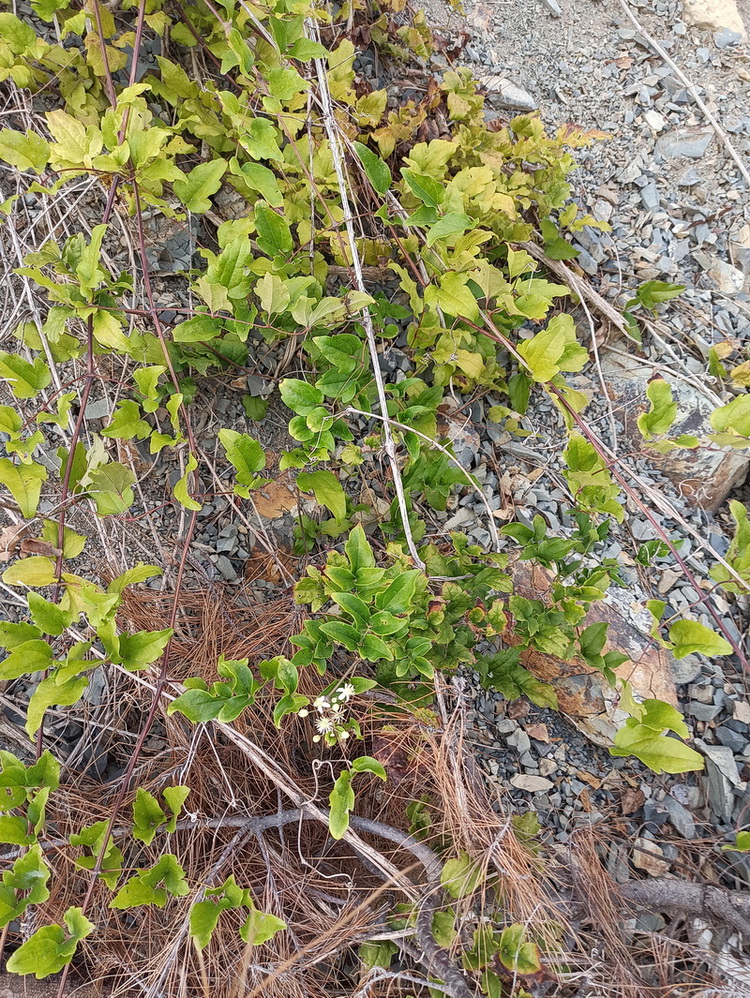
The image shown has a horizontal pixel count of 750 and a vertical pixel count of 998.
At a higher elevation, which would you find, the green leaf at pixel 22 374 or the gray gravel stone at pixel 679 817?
the green leaf at pixel 22 374

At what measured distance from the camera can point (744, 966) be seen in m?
1.26

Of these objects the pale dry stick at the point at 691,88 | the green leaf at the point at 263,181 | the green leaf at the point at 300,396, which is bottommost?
the green leaf at the point at 300,396

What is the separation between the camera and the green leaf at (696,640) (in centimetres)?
122

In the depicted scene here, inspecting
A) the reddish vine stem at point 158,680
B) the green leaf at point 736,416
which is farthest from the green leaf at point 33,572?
the green leaf at point 736,416

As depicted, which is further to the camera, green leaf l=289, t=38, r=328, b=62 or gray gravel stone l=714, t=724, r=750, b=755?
gray gravel stone l=714, t=724, r=750, b=755

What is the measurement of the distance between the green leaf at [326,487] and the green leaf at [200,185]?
2.23ft

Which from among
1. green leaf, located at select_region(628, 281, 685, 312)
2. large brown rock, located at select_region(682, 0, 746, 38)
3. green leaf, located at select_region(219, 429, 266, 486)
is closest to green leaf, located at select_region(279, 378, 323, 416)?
green leaf, located at select_region(219, 429, 266, 486)

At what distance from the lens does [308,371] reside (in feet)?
5.95

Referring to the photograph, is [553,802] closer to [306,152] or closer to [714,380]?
[714,380]

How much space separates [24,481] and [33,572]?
6.9 inches

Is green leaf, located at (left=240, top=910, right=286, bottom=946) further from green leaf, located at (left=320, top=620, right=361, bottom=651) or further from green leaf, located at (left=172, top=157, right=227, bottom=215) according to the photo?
green leaf, located at (left=172, top=157, right=227, bottom=215)

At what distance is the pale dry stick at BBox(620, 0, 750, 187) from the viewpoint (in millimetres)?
2211

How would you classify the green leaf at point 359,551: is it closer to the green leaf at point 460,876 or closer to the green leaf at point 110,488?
the green leaf at point 110,488

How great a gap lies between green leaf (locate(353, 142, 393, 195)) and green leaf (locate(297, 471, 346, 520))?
69 cm
